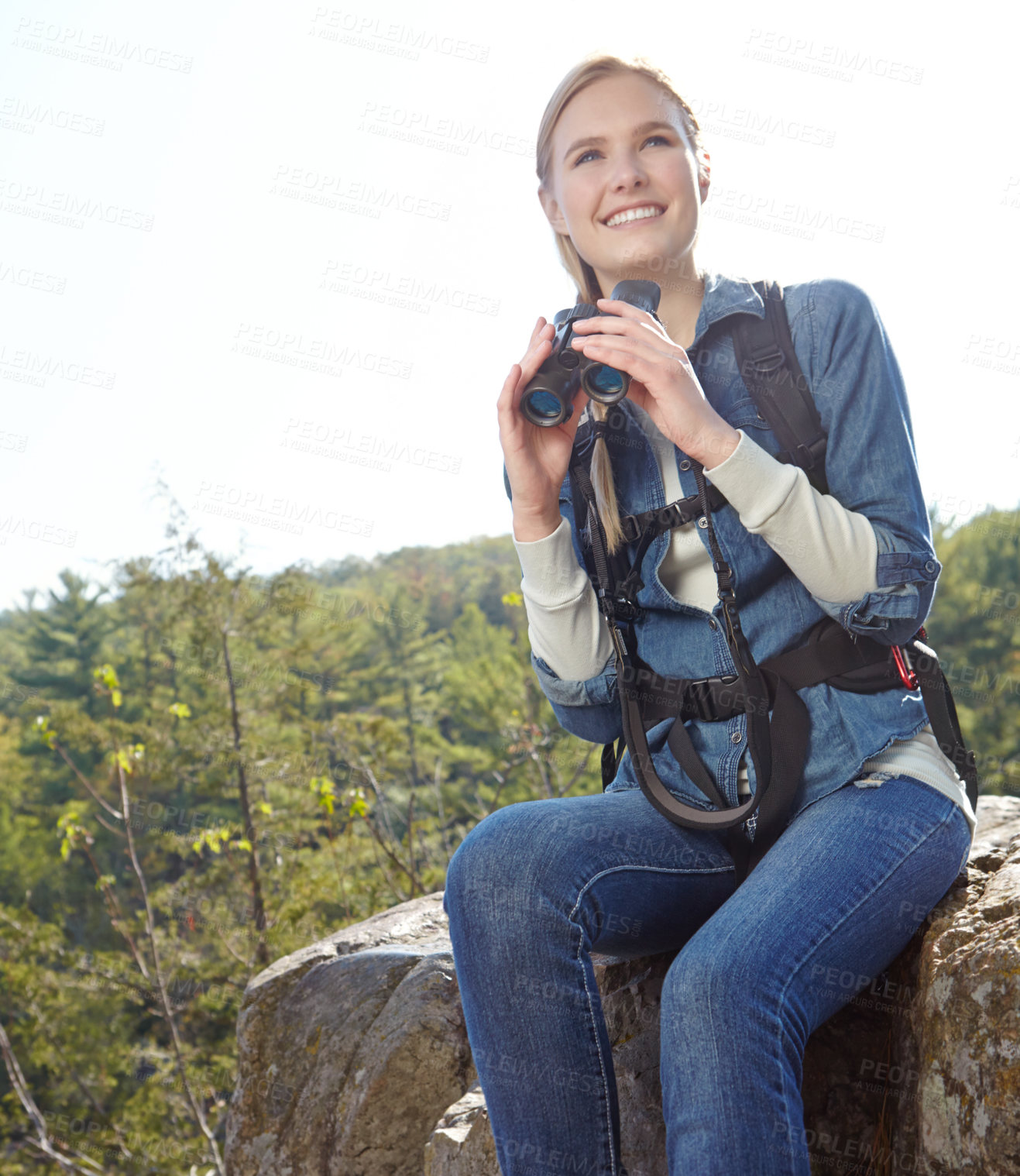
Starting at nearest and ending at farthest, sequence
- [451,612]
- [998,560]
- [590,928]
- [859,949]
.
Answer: [859,949], [590,928], [998,560], [451,612]

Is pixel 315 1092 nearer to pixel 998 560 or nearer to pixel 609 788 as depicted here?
pixel 609 788

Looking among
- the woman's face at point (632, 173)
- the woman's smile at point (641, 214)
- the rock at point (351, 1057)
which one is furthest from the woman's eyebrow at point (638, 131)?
the rock at point (351, 1057)

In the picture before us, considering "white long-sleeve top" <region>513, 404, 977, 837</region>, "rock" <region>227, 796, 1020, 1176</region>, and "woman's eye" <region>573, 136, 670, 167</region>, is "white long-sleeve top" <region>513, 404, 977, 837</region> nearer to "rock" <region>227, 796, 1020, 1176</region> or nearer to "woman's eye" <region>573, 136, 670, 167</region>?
"rock" <region>227, 796, 1020, 1176</region>

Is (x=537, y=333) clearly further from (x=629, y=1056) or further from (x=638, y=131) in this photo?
(x=629, y=1056)

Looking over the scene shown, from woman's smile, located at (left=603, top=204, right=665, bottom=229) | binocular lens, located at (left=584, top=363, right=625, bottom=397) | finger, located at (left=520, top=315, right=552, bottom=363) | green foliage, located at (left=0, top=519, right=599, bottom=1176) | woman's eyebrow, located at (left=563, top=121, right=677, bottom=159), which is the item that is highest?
woman's eyebrow, located at (left=563, top=121, right=677, bottom=159)

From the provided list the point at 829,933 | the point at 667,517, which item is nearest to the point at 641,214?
the point at 667,517

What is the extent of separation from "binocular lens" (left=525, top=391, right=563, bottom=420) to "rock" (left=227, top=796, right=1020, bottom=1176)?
98cm

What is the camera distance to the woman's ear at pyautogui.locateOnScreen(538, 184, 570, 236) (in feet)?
6.20

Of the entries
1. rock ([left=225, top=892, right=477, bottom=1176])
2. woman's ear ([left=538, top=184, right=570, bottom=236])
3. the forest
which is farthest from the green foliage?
woman's ear ([left=538, top=184, right=570, bottom=236])

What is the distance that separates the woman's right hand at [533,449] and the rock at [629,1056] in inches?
32.2

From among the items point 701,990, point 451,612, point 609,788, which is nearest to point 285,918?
point 609,788

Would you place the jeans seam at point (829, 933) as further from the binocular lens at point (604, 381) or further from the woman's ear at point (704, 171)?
the woman's ear at point (704, 171)

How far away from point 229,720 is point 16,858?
1531cm

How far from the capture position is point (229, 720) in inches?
464
